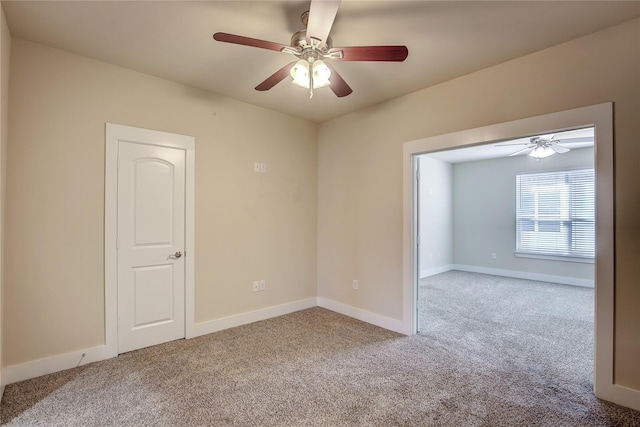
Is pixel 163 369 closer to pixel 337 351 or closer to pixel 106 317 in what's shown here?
pixel 106 317

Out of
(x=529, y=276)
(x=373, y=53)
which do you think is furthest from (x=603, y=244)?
(x=529, y=276)

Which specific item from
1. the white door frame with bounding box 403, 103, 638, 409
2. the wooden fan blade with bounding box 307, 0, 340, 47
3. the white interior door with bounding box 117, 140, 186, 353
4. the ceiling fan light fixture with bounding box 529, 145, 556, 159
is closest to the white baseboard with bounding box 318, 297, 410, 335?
the white door frame with bounding box 403, 103, 638, 409

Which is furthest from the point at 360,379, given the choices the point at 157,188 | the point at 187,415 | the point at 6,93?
the point at 6,93

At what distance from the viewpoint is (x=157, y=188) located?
307 centimetres

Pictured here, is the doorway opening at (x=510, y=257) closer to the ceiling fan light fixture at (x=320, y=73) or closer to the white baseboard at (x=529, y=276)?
the white baseboard at (x=529, y=276)

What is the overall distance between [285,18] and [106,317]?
2953 mm

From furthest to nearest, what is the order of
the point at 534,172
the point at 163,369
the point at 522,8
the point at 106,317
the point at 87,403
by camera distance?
the point at 534,172
the point at 106,317
the point at 163,369
the point at 87,403
the point at 522,8

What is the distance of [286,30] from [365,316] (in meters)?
3.19

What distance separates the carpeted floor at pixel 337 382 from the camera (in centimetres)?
200

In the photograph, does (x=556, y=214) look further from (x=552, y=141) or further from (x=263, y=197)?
(x=263, y=197)

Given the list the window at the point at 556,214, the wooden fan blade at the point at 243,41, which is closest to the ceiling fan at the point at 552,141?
the window at the point at 556,214

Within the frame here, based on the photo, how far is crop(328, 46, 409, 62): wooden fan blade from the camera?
6.05 ft

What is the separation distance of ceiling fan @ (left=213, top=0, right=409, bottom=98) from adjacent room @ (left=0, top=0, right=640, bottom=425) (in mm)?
16

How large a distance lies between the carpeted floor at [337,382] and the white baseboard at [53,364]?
67mm
